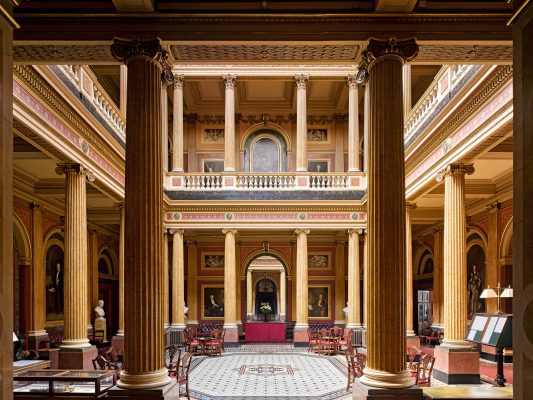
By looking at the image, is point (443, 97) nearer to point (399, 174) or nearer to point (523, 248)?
point (399, 174)

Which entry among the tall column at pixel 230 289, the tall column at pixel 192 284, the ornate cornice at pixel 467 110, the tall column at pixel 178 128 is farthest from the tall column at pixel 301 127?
the tall column at pixel 192 284

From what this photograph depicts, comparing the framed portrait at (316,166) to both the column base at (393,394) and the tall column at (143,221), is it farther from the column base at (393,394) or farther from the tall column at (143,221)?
the column base at (393,394)

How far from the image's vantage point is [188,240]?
21.7 metres

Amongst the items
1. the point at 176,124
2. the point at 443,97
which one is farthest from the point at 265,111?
the point at 443,97

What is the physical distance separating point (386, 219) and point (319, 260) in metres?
16.5

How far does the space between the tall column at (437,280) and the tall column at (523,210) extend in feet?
56.9

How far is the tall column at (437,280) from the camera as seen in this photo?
19797 millimetres

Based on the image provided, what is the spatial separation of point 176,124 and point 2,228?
14.8 meters

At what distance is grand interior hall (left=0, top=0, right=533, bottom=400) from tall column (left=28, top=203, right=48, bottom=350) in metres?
0.06

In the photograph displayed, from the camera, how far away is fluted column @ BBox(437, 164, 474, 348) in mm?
10930

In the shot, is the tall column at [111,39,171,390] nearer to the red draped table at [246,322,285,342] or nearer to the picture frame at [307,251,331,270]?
the red draped table at [246,322,285,342]

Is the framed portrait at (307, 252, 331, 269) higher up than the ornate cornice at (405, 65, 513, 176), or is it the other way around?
the ornate cornice at (405, 65, 513, 176)

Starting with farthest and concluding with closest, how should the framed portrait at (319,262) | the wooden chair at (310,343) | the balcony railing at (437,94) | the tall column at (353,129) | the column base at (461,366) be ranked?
the framed portrait at (319,262) < the tall column at (353,129) < the wooden chair at (310,343) < the column base at (461,366) < the balcony railing at (437,94)

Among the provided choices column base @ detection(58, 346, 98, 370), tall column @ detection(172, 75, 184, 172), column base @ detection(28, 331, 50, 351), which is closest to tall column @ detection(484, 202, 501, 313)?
tall column @ detection(172, 75, 184, 172)
